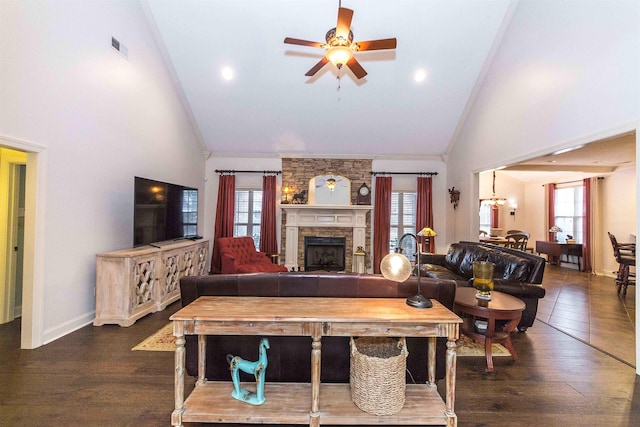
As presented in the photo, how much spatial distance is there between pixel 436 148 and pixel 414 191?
1110 millimetres

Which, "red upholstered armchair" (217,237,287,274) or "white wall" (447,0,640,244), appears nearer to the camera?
"white wall" (447,0,640,244)

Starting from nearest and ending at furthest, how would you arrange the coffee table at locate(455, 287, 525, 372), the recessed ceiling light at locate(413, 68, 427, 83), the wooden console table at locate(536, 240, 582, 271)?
the coffee table at locate(455, 287, 525, 372)
the recessed ceiling light at locate(413, 68, 427, 83)
the wooden console table at locate(536, 240, 582, 271)

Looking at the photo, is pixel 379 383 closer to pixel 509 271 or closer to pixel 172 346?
pixel 172 346

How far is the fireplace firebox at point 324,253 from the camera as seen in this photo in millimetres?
6602

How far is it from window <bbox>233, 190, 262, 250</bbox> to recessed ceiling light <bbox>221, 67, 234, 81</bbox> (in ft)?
8.57

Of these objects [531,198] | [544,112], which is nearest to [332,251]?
[544,112]

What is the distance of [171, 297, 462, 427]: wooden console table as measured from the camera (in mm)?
1651

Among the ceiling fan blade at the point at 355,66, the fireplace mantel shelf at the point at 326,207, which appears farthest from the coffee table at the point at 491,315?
the fireplace mantel shelf at the point at 326,207

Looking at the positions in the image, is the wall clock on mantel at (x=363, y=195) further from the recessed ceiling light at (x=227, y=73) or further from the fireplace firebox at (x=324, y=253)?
the recessed ceiling light at (x=227, y=73)

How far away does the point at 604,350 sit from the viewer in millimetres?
2867

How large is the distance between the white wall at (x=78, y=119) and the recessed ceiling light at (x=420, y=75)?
14.6 ft

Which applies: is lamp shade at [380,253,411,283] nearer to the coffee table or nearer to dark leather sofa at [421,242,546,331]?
the coffee table

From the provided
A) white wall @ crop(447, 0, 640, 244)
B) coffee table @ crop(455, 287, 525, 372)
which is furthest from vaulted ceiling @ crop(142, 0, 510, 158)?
coffee table @ crop(455, 287, 525, 372)

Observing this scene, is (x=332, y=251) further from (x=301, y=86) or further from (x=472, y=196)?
(x=301, y=86)
